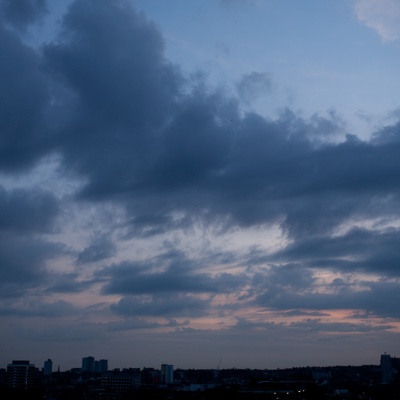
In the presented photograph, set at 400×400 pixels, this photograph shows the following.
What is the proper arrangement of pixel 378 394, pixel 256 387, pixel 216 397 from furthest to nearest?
pixel 256 387, pixel 378 394, pixel 216 397

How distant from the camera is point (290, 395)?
572ft

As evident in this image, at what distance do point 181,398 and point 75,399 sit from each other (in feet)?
89.2

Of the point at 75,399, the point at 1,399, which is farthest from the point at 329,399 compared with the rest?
the point at 1,399

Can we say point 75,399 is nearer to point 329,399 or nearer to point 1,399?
point 1,399

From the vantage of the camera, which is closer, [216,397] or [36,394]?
[36,394]

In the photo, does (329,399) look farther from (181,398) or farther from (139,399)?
(139,399)

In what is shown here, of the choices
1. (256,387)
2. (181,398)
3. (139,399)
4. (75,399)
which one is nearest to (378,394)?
(256,387)

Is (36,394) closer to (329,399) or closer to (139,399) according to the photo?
(139,399)

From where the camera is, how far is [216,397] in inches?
6043

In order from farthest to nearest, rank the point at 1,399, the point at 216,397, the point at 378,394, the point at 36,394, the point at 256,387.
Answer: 1. the point at 256,387
2. the point at 378,394
3. the point at 216,397
4. the point at 36,394
5. the point at 1,399

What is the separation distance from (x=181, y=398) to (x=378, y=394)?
56.8 m

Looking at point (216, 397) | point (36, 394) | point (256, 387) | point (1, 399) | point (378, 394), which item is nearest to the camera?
point (1, 399)

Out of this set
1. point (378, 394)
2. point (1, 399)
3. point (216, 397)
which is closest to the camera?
point (1, 399)

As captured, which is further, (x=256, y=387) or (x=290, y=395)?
(x=256, y=387)
